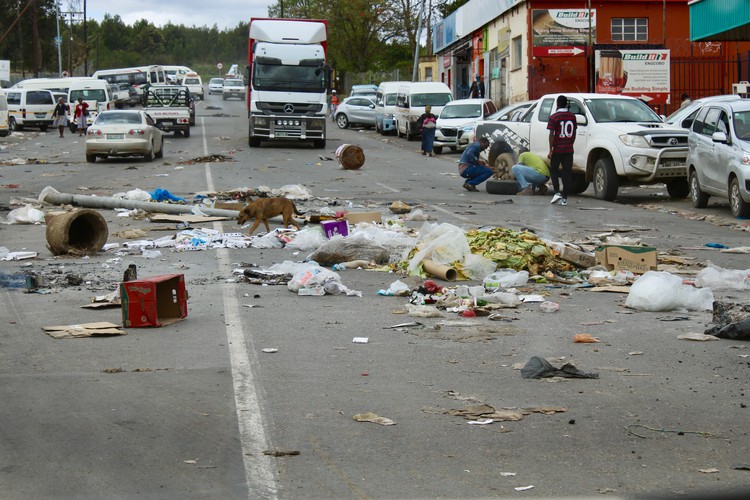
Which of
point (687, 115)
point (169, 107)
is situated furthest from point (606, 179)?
point (169, 107)

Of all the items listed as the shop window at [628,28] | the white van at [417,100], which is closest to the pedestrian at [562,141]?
the white van at [417,100]

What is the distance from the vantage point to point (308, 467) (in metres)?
5.05

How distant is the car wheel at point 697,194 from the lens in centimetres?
1833

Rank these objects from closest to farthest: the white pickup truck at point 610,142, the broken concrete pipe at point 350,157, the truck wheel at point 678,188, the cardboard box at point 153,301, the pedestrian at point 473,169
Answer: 1. the cardboard box at point 153,301
2. the white pickup truck at point 610,142
3. the truck wheel at point 678,188
4. the pedestrian at point 473,169
5. the broken concrete pipe at point 350,157

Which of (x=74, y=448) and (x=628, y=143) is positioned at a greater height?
(x=628, y=143)

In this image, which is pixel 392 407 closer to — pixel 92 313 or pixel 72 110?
pixel 92 313

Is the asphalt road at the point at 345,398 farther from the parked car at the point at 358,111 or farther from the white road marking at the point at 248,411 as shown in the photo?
the parked car at the point at 358,111

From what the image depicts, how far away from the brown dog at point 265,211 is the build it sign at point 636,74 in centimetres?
2204

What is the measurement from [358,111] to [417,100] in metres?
10.6

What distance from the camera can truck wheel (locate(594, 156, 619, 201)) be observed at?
19.7m

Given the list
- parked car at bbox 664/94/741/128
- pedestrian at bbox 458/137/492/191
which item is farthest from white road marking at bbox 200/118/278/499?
parked car at bbox 664/94/741/128

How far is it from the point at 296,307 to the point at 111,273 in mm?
2932

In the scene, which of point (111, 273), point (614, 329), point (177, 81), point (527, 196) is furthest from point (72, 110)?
point (614, 329)

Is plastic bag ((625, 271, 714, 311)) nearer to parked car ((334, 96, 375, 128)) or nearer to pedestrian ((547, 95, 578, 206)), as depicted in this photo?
pedestrian ((547, 95, 578, 206))
